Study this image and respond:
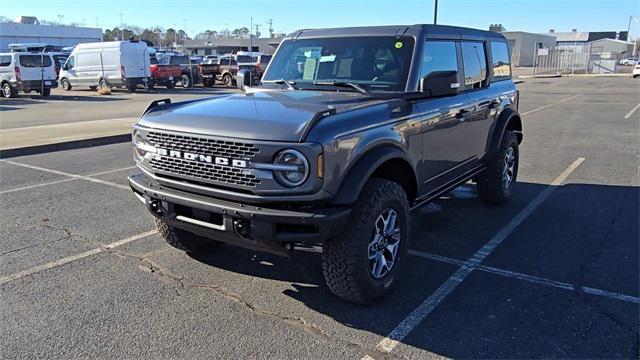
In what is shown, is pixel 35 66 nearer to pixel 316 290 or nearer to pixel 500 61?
pixel 500 61

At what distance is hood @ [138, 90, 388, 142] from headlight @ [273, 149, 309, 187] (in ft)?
0.32

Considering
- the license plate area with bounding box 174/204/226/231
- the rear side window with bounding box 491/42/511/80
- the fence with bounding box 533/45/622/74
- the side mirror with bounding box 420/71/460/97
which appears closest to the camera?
the license plate area with bounding box 174/204/226/231

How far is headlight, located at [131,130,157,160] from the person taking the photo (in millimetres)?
3893

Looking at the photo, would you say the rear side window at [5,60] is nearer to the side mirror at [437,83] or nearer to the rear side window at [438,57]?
the rear side window at [438,57]

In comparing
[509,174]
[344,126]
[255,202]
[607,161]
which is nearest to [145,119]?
[255,202]

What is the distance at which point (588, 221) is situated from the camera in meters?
5.80

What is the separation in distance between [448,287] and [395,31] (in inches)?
89.9

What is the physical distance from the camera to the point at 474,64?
18.6 ft

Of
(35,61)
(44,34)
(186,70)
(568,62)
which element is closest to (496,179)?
(35,61)

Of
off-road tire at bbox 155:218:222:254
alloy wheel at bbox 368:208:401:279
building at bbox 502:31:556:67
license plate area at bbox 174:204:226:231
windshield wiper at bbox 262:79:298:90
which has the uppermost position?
building at bbox 502:31:556:67

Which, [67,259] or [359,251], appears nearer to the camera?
[359,251]

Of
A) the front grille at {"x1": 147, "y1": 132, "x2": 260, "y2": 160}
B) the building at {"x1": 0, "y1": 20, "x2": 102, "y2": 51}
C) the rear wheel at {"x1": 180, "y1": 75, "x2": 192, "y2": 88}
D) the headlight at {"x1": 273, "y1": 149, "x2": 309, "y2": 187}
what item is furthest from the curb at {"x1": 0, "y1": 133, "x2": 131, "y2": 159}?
the building at {"x1": 0, "y1": 20, "x2": 102, "y2": 51}

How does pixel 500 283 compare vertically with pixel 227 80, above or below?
below

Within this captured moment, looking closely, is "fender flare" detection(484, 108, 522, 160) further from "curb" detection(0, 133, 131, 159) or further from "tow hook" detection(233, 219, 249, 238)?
"curb" detection(0, 133, 131, 159)
